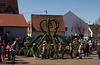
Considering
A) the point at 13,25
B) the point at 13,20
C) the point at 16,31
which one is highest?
the point at 13,20

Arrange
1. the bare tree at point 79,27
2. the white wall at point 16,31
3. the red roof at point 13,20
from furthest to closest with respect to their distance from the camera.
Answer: the bare tree at point 79,27
the white wall at point 16,31
the red roof at point 13,20

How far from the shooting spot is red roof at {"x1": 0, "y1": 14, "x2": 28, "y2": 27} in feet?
102

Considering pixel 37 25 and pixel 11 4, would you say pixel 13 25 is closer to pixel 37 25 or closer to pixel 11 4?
pixel 37 25

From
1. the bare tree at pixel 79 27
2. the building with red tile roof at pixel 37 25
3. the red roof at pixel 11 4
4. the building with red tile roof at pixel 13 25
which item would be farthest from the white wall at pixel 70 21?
the building with red tile roof at pixel 13 25

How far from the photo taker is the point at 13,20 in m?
32.7

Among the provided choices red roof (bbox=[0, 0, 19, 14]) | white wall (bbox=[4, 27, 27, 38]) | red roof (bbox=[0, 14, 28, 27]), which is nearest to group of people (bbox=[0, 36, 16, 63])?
red roof (bbox=[0, 14, 28, 27])

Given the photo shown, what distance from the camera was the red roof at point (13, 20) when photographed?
31.1m

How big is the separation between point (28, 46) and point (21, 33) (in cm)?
1347

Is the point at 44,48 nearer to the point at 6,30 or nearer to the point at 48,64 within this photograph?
the point at 48,64

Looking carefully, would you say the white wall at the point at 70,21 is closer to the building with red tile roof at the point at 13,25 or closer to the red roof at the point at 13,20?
the red roof at the point at 13,20

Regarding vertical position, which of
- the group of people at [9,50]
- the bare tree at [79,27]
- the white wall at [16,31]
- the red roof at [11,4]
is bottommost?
the group of people at [9,50]

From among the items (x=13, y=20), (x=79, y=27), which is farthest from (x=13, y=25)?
(x=79, y=27)

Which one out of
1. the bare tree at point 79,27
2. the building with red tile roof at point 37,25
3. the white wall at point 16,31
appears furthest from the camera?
the bare tree at point 79,27

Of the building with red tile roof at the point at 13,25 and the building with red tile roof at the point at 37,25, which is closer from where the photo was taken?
the building with red tile roof at the point at 13,25
